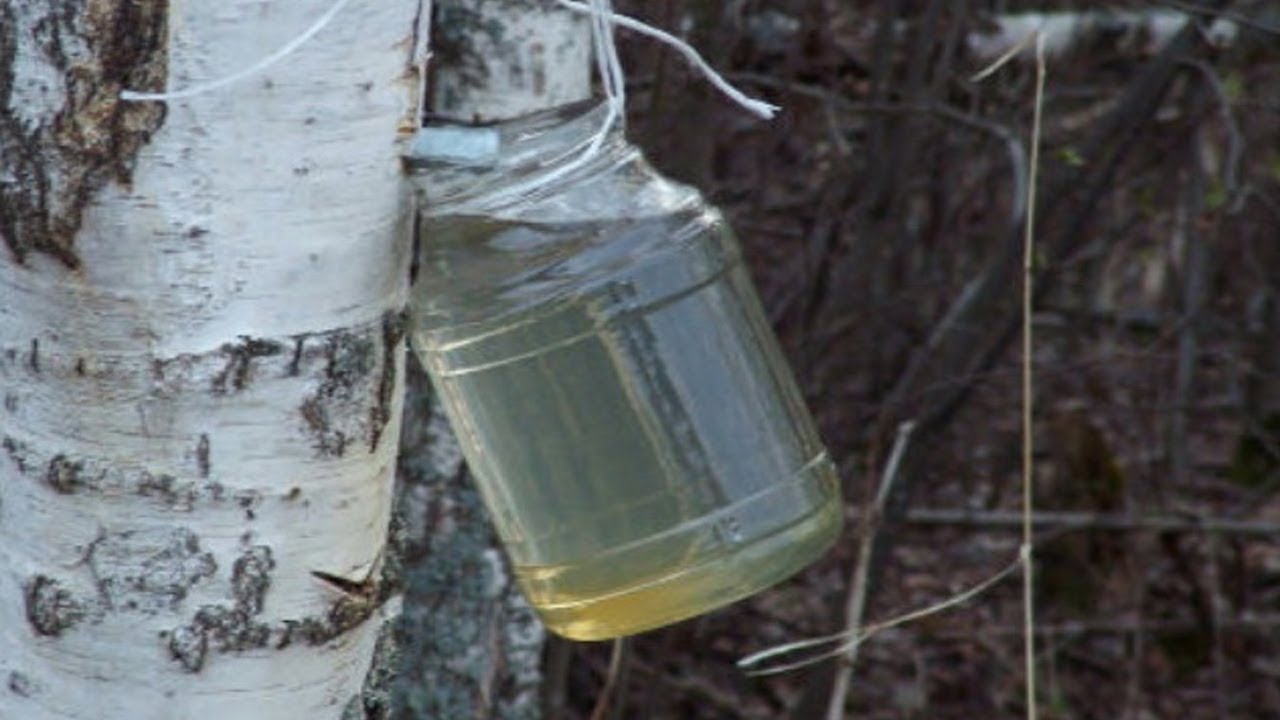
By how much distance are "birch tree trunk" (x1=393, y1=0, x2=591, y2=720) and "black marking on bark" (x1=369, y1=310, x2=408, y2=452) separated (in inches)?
62.6

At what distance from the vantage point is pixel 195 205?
1399 millimetres

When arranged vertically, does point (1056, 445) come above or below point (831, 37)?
below

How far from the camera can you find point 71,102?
4.57 ft

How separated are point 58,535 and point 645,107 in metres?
2.40

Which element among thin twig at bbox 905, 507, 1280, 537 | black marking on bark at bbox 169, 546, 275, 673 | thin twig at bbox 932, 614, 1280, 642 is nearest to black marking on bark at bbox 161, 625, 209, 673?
black marking on bark at bbox 169, 546, 275, 673

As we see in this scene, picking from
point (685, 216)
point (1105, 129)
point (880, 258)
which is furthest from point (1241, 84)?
point (685, 216)

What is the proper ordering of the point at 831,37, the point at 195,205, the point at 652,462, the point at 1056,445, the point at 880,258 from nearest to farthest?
the point at 195,205 → the point at 652,462 → the point at 831,37 → the point at 880,258 → the point at 1056,445

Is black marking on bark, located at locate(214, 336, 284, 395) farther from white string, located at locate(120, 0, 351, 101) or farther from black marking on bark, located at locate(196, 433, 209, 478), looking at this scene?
white string, located at locate(120, 0, 351, 101)

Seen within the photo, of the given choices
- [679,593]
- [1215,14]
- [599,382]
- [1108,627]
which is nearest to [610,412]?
[599,382]

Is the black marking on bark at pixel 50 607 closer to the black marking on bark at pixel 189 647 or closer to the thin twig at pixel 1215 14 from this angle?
the black marking on bark at pixel 189 647

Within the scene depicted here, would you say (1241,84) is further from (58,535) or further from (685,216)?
(58,535)

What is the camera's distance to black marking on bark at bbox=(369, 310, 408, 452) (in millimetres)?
1524

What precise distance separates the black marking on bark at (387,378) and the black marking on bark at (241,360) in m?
0.10

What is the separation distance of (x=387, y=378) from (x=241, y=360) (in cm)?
13
